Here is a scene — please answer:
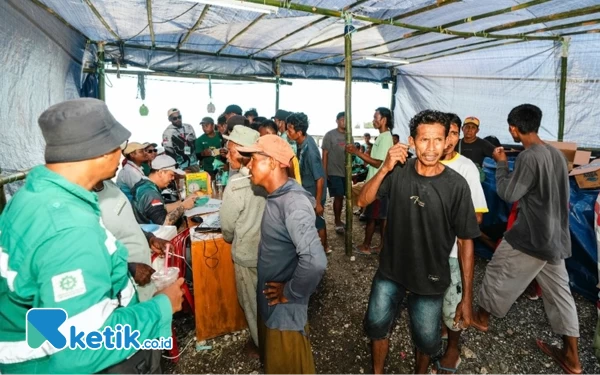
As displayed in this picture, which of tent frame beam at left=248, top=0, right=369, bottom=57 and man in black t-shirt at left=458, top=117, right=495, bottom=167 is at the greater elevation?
tent frame beam at left=248, top=0, right=369, bottom=57

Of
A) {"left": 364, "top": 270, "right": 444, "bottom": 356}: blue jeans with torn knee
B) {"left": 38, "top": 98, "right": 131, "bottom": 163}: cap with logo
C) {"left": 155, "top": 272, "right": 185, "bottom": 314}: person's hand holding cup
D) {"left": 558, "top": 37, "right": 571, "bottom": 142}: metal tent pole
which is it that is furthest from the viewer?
{"left": 558, "top": 37, "right": 571, "bottom": 142}: metal tent pole

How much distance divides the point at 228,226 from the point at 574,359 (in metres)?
3.15

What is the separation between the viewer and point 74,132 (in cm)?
114

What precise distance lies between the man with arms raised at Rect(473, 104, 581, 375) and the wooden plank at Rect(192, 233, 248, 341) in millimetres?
2650

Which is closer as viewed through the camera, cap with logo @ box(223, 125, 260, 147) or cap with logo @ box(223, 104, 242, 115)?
cap with logo @ box(223, 125, 260, 147)

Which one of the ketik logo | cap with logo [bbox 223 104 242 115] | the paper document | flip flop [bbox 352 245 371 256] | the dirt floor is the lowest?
the dirt floor

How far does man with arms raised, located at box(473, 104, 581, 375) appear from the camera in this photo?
2.61 m

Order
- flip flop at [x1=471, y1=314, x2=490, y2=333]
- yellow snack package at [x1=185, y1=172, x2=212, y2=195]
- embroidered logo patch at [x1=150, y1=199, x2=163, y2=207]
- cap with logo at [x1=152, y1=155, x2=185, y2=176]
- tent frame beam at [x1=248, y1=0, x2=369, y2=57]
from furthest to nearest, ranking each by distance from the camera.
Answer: yellow snack package at [x1=185, y1=172, x2=212, y2=195] < tent frame beam at [x1=248, y1=0, x2=369, y2=57] < cap with logo at [x1=152, y1=155, x2=185, y2=176] < flip flop at [x1=471, y1=314, x2=490, y2=333] < embroidered logo patch at [x1=150, y1=199, x2=163, y2=207]

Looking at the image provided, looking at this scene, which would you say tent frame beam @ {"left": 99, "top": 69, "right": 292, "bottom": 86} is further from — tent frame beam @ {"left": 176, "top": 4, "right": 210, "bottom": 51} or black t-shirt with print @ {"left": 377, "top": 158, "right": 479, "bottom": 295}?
black t-shirt with print @ {"left": 377, "top": 158, "right": 479, "bottom": 295}

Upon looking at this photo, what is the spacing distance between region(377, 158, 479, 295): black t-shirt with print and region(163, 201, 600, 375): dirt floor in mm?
1201

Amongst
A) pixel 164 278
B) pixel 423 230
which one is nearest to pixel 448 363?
pixel 423 230

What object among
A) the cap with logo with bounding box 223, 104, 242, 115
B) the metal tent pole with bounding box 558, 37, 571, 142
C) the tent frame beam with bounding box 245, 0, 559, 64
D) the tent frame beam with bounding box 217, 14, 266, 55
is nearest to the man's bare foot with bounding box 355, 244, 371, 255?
the tent frame beam with bounding box 245, 0, 559, 64

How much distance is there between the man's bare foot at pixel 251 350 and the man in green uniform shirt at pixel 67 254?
1.85 meters

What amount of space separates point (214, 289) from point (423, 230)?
2021 mm
